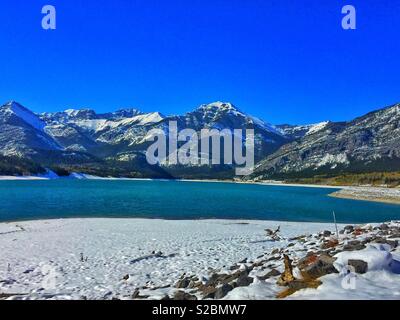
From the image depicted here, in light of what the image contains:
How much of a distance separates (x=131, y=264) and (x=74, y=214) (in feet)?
121

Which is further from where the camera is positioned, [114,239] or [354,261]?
[114,239]

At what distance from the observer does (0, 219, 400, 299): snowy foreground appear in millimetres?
13539

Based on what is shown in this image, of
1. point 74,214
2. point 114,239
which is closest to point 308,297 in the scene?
point 114,239

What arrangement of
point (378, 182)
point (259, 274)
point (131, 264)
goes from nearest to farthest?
point (259, 274) → point (131, 264) → point (378, 182)

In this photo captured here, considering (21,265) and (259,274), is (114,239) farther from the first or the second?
(259,274)

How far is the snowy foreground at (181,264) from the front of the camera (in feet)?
44.4

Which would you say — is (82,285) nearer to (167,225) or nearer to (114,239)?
(114,239)

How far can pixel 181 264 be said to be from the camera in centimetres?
2319

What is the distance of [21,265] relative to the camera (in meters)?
22.8

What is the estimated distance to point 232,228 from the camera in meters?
43.0

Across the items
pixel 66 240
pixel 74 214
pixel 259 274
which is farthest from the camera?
pixel 74 214

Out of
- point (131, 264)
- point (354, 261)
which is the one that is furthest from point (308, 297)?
point (131, 264)
